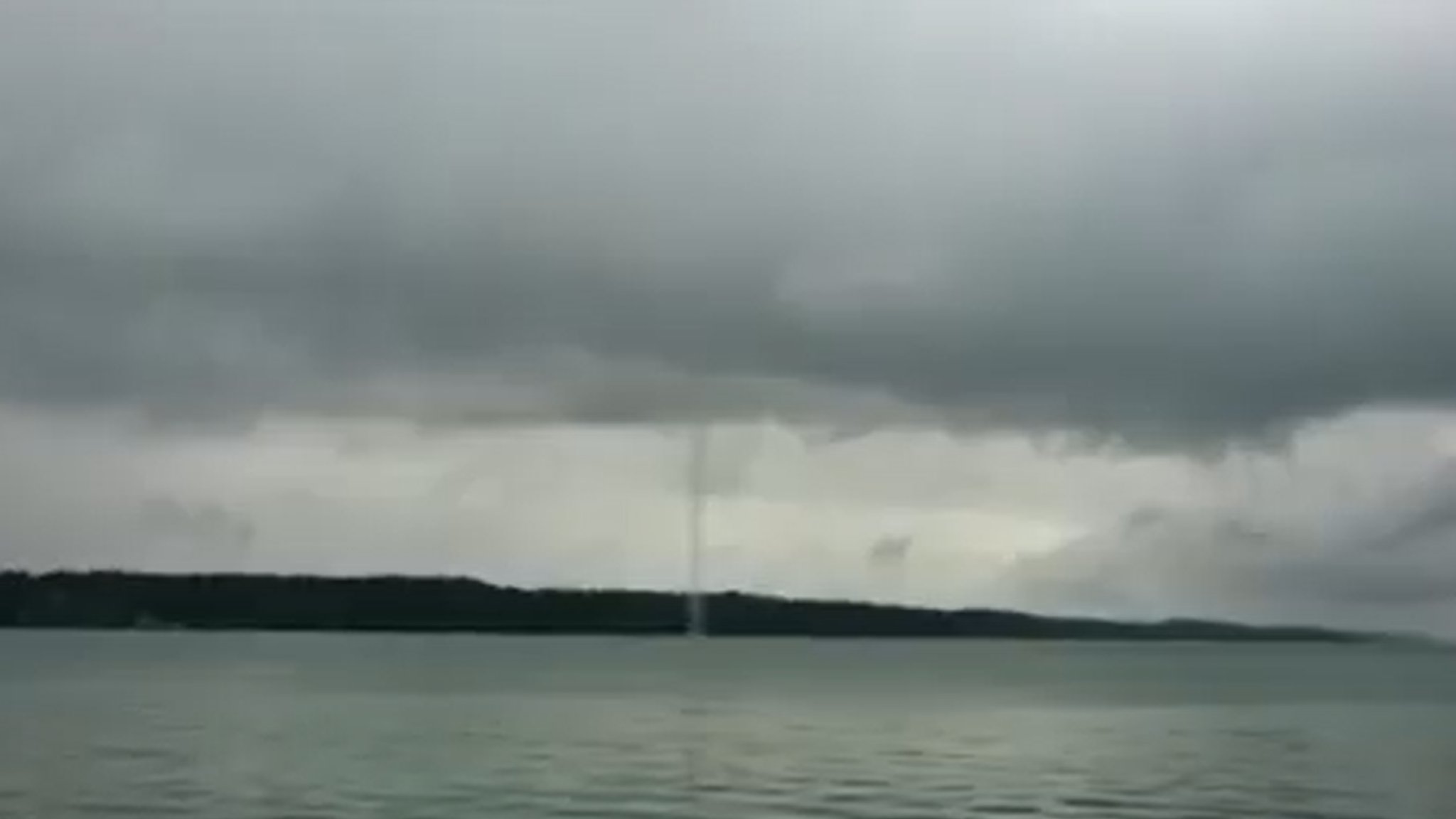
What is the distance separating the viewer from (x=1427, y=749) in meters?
108

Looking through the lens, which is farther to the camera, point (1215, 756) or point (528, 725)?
point (528, 725)

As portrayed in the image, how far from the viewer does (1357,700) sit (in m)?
186

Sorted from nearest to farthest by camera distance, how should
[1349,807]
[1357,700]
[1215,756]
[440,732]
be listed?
[1349,807]
[1215,756]
[440,732]
[1357,700]

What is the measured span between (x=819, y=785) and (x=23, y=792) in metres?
26.0

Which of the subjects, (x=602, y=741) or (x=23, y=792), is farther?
(x=602, y=741)

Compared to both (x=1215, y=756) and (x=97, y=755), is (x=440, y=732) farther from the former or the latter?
(x=1215, y=756)

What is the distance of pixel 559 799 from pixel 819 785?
1088cm

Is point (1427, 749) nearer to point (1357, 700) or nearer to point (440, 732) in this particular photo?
point (440, 732)

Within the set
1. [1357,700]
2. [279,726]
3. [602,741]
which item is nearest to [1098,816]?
[602,741]

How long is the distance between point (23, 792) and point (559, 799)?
54.9 ft

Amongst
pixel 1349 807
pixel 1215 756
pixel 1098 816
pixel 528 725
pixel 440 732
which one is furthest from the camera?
pixel 528 725

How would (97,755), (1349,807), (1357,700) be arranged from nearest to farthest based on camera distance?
(1349,807)
(97,755)
(1357,700)

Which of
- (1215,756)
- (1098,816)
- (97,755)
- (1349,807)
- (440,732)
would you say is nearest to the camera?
(1098,816)

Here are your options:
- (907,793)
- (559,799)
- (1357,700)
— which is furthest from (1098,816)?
(1357,700)
